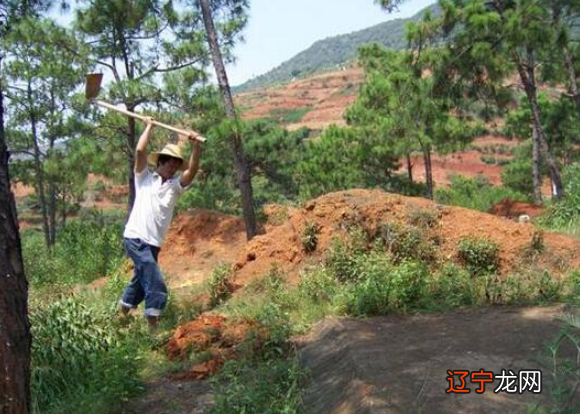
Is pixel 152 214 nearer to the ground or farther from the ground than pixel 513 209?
farther from the ground

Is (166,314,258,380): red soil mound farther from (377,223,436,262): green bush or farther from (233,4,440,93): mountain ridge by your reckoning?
(233,4,440,93): mountain ridge

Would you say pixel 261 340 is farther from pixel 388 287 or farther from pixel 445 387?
pixel 445 387

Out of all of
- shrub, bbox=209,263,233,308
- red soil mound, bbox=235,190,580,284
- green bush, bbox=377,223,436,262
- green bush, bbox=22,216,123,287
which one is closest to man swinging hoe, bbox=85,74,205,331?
shrub, bbox=209,263,233,308

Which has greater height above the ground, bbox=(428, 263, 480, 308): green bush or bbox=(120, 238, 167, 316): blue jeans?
bbox=(120, 238, 167, 316): blue jeans

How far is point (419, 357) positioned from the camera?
3.52m

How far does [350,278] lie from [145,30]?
20.9 feet

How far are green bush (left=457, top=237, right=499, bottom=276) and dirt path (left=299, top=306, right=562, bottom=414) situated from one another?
1075mm

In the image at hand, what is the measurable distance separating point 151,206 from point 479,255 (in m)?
2.82

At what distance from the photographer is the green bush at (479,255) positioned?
5660 millimetres

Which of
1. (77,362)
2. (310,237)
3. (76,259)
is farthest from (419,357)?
(76,259)

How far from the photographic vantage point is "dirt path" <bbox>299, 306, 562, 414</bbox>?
289cm

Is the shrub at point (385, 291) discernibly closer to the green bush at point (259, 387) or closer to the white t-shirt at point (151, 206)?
the green bush at point (259, 387)

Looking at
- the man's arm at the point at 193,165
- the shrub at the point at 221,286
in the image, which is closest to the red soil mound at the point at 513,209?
the shrub at the point at 221,286

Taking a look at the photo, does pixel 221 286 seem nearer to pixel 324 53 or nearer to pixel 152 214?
pixel 152 214
